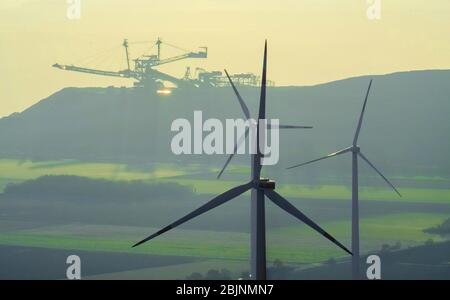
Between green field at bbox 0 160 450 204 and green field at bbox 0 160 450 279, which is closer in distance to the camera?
green field at bbox 0 160 450 279

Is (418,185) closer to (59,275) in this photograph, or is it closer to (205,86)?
(205,86)

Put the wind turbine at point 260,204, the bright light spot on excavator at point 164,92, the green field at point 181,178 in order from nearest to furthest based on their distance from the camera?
the wind turbine at point 260,204, the green field at point 181,178, the bright light spot on excavator at point 164,92

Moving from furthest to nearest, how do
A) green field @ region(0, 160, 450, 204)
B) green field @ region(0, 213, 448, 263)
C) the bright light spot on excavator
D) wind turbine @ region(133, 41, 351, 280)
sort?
the bright light spot on excavator < green field @ region(0, 160, 450, 204) < green field @ region(0, 213, 448, 263) < wind turbine @ region(133, 41, 351, 280)

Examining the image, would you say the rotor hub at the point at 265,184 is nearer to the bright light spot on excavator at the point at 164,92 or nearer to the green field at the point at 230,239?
the green field at the point at 230,239

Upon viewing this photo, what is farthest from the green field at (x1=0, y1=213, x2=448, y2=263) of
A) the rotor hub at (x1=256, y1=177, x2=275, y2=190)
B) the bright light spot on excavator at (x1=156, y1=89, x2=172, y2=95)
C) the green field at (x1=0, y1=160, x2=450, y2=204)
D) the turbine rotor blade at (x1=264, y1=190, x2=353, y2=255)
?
the rotor hub at (x1=256, y1=177, x2=275, y2=190)

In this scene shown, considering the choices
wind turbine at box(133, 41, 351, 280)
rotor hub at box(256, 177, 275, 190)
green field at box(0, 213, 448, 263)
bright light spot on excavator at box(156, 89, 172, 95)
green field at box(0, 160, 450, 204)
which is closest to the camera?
rotor hub at box(256, 177, 275, 190)

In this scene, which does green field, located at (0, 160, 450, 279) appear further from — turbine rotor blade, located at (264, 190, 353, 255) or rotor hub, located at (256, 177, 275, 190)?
rotor hub, located at (256, 177, 275, 190)

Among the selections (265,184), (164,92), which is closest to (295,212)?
(265,184)

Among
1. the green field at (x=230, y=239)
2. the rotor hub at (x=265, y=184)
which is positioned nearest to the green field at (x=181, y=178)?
the green field at (x=230, y=239)
